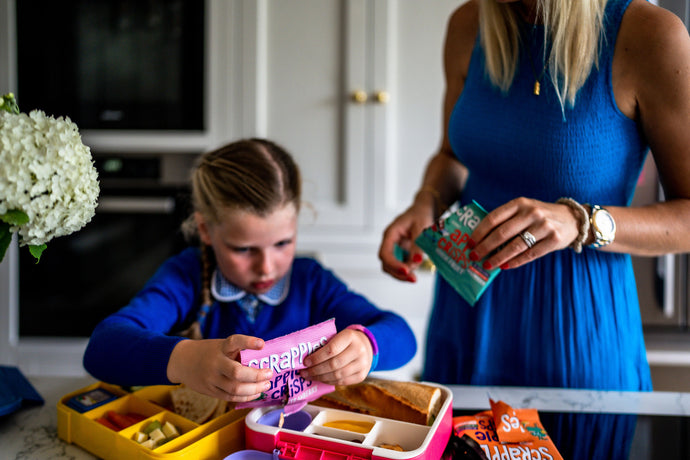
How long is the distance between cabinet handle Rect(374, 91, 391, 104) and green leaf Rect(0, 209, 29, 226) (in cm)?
168

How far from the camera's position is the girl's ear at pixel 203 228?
122 centimetres

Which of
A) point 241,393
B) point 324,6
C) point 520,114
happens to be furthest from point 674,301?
point 241,393

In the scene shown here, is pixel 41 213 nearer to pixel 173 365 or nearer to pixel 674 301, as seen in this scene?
pixel 173 365

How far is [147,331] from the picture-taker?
949mm

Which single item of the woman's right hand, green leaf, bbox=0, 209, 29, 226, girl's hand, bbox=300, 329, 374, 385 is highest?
green leaf, bbox=0, 209, 29, 226

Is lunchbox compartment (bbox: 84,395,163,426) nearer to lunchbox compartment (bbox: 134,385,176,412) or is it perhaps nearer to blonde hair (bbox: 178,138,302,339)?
lunchbox compartment (bbox: 134,385,176,412)

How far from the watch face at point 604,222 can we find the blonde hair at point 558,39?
0.19m

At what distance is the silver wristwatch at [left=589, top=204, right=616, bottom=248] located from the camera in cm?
91

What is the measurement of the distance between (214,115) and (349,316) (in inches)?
50.8

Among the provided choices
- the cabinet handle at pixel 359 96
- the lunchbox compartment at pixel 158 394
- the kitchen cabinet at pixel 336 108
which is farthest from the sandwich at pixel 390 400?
the cabinet handle at pixel 359 96

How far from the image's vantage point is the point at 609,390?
1.06 meters

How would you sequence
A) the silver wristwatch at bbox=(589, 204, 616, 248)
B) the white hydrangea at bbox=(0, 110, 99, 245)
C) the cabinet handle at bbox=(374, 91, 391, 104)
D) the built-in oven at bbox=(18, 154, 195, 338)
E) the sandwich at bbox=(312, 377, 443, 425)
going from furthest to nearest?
the built-in oven at bbox=(18, 154, 195, 338) < the cabinet handle at bbox=(374, 91, 391, 104) < the silver wristwatch at bbox=(589, 204, 616, 248) < the sandwich at bbox=(312, 377, 443, 425) < the white hydrangea at bbox=(0, 110, 99, 245)

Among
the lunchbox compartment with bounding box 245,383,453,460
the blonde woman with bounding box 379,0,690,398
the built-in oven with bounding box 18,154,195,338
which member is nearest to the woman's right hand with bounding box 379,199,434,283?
the blonde woman with bounding box 379,0,690,398

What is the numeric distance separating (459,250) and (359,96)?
1337 mm
